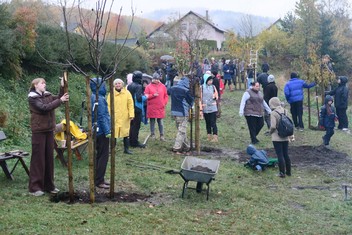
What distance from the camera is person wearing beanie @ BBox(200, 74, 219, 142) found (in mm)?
14625

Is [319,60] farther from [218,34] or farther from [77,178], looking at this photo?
[218,34]

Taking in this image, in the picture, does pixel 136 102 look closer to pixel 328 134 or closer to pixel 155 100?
pixel 155 100

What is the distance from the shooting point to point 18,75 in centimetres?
1798

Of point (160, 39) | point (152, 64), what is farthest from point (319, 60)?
Answer: point (160, 39)

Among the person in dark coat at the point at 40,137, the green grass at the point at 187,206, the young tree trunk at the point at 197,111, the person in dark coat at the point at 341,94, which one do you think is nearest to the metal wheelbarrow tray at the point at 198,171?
the green grass at the point at 187,206

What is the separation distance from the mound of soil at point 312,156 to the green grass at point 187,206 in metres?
0.61

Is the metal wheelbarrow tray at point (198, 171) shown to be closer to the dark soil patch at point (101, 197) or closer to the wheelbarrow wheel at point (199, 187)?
the wheelbarrow wheel at point (199, 187)

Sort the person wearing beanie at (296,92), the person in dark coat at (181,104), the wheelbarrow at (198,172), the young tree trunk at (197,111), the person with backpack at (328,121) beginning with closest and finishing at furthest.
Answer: the wheelbarrow at (198,172) < the young tree trunk at (197,111) < the person in dark coat at (181,104) < the person with backpack at (328,121) < the person wearing beanie at (296,92)

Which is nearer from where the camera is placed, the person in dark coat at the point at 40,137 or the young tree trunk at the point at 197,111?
the person in dark coat at the point at 40,137

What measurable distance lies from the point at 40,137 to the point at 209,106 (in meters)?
7.21

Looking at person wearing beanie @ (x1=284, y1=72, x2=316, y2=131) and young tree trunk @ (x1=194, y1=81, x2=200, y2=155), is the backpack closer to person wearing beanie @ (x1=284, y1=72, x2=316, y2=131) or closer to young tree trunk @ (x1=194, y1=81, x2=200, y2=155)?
young tree trunk @ (x1=194, y1=81, x2=200, y2=155)

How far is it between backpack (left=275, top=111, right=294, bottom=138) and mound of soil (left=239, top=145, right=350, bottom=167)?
201 cm

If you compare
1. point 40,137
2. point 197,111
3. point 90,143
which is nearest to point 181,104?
point 197,111

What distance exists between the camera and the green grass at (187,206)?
686cm
